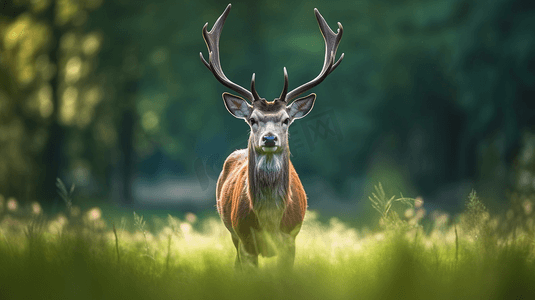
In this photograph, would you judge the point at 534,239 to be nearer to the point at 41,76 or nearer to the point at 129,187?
the point at 41,76

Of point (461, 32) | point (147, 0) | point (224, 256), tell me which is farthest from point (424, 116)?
point (224, 256)

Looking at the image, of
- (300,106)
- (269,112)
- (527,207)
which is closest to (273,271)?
(527,207)

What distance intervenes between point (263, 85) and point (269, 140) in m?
11.0

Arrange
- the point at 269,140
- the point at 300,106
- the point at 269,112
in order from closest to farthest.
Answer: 1. the point at 269,140
2. the point at 269,112
3. the point at 300,106

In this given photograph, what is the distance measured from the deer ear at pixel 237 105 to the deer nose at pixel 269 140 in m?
0.78

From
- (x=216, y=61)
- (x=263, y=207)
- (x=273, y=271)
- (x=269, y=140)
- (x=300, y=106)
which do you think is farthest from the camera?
(x=216, y=61)

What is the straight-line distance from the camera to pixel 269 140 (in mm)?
4434

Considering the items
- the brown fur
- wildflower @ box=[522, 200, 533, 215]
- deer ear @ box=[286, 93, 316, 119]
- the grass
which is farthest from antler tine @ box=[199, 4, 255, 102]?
wildflower @ box=[522, 200, 533, 215]

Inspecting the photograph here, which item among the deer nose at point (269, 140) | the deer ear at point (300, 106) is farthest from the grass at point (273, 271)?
the deer ear at point (300, 106)

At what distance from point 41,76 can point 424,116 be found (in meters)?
12.0

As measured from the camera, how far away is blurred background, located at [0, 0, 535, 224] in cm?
1163

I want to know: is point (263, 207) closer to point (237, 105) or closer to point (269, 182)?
point (269, 182)

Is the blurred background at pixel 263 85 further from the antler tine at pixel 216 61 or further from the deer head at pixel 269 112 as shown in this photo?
the deer head at pixel 269 112

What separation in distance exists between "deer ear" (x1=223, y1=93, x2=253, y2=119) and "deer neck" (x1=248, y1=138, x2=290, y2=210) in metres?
0.71
